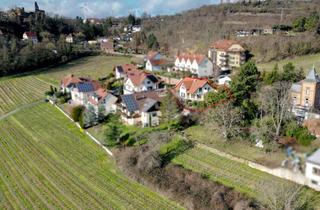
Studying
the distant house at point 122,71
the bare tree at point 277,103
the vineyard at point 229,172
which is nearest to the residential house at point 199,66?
the distant house at point 122,71

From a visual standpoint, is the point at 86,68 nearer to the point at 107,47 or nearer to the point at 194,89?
the point at 107,47

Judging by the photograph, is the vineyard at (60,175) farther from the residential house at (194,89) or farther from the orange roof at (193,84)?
the orange roof at (193,84)

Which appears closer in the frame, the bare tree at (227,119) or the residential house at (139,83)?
the bare tree at (227,119)

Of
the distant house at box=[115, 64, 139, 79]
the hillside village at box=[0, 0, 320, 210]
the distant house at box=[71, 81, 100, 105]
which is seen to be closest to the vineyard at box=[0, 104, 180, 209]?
the hillside village at box=[0, 0, 320, 210]

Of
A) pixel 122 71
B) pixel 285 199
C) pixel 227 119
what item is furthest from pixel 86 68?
pixel 285 199

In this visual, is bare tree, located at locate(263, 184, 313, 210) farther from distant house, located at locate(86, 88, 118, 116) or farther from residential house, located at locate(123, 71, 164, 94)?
residential house, located at locate(123, 71, 164, 94)

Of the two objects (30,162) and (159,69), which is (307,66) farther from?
(30,162)
